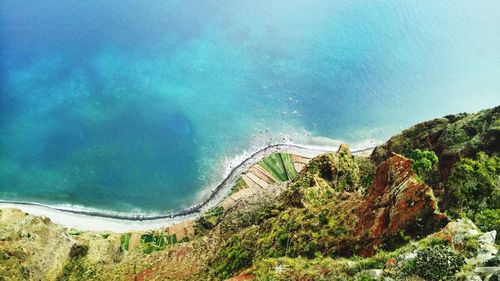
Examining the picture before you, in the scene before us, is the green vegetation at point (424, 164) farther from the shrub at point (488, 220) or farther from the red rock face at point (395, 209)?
the shrub at point (488, 220)

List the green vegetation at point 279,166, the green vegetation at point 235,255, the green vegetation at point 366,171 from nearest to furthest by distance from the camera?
1. the green vegetation at point 235,255
2. the green vegetation at point 366,171
3. the green vegetation at point 279,166

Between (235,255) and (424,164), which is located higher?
(424,164)

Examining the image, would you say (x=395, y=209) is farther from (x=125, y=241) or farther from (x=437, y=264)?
(x=125, y=241)

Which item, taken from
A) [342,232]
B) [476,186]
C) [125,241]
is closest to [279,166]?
[125,241]

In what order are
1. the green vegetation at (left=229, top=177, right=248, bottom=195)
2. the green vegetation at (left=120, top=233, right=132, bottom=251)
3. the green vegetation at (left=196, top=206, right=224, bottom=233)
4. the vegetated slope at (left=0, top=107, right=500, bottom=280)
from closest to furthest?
the vegetated slope at (left=0, top=107, right=500, bottom=280) < the green vegetation at (left=120, top=233, right=132, bottom=251) < the green vegetation at (left=196, top=206, right=224, bottom=233) < the green vegetation at (left=229, top=177, right=248, bottom=195)

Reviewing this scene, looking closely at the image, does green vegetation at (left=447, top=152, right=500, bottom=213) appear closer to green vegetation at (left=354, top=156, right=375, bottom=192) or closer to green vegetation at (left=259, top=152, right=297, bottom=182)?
green vegetation at (left=354, top=156, right=375, bottom=192)

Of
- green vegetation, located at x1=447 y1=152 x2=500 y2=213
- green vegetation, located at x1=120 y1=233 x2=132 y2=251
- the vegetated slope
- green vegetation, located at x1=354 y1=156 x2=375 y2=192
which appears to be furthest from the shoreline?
green vegetation, located at x1=447 y1=152 x2=500 y2=213

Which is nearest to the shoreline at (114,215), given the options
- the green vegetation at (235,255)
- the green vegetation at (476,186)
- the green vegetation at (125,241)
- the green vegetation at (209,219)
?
the green vegetation at (209,219)
